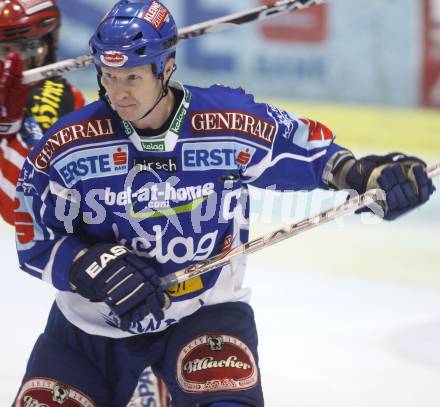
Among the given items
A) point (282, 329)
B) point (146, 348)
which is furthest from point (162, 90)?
point (282, 329)

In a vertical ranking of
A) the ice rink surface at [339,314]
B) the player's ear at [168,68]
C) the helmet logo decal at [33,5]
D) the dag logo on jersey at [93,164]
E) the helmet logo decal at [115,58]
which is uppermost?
the helmet logo decal at [115,58]

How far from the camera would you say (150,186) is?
10.0 ft

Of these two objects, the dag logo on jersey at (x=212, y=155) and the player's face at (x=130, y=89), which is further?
the dag logo on jersey at (x=212, y=155)

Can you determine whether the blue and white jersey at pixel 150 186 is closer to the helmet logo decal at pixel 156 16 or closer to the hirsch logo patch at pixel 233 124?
the hirsch logo patch at pixel 233 124

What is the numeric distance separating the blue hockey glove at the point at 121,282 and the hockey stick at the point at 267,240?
89 mm

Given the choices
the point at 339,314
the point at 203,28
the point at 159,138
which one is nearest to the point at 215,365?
the point at 159,138

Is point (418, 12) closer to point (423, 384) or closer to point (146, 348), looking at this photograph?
point (423, 384)

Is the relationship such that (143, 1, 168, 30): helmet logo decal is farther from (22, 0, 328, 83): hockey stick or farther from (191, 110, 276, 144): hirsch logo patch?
(22, 0, 328, 83): hockey stick

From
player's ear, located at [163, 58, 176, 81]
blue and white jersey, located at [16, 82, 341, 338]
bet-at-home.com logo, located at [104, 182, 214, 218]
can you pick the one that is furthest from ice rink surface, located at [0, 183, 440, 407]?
player's ear, located at [163, 58, 176, 81]

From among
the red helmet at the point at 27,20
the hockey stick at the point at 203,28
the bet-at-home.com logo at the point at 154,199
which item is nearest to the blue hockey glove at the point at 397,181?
the bet-at-home.com logo at the point at 154,199

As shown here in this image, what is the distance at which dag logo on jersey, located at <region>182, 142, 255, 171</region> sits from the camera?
3055mm

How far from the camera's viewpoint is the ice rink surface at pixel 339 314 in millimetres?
4227

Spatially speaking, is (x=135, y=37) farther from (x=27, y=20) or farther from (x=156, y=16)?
(x=27, y=20)

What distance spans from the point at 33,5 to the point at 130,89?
1.28 meters
